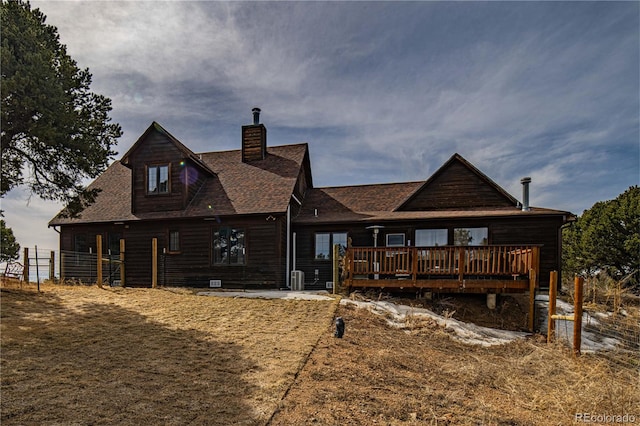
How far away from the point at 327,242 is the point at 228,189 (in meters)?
5.46

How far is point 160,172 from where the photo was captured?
53.9ft

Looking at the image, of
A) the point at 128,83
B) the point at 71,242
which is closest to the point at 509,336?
the point at 128,83

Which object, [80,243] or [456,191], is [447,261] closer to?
[456,191]

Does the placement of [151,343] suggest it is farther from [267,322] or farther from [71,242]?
[71,242]

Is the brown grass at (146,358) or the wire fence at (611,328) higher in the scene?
the brown grass at (146,358)

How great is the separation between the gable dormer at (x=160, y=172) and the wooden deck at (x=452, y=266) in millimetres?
8940

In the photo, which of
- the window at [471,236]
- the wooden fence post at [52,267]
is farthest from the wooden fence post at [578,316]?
the wooden fence post at [52,267]

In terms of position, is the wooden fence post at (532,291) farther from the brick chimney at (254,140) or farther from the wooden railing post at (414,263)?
the brick chimney at (254,140)

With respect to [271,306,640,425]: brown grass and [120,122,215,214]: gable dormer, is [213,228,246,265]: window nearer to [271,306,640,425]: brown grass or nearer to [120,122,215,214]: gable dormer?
[120,122,215,214]: gable dormer

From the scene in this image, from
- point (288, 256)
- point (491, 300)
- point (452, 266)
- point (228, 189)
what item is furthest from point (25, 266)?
point (491, 300)

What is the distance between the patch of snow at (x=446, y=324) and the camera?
898cm

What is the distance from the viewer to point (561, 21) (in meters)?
8.73

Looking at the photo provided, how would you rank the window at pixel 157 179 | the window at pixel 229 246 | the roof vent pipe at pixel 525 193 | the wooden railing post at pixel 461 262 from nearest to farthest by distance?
the wooden railing post at pixel 461 262 < the roof vent pipe at pixel 525 193 < the window at pixel 229 246 < the window at pixel 157 179

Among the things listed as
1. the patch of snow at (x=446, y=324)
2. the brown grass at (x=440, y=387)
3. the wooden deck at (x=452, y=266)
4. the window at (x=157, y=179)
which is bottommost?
the patch of snow at (x=446, y=324)
